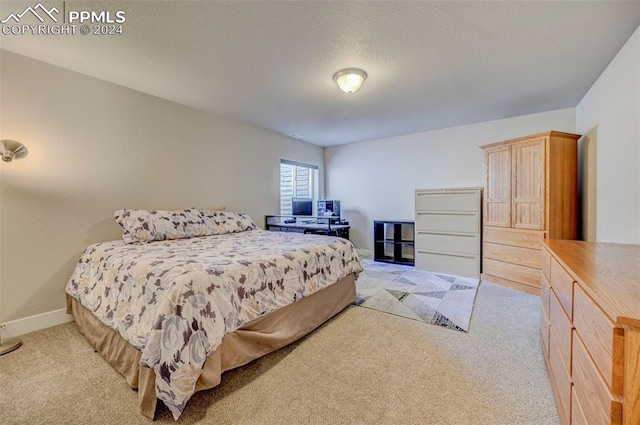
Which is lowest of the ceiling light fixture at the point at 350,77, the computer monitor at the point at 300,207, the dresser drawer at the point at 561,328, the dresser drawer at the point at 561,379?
the dresser drawer at the point at 561,379

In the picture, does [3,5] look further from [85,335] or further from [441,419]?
[441,419]

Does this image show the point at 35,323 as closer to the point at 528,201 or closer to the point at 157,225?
the point at 157,225

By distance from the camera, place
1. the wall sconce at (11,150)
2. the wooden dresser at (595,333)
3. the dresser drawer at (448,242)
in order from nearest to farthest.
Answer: the wooden dresser at (595,333) → the wall sconce at (11,150) → the dresser drawer at (448,242)

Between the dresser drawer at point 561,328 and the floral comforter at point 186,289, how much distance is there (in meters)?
1.52

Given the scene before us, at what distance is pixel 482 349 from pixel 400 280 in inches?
66.7

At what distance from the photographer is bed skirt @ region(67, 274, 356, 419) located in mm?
1431

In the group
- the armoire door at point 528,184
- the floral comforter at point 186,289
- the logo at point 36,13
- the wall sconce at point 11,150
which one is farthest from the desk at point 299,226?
the logo at point 36,13

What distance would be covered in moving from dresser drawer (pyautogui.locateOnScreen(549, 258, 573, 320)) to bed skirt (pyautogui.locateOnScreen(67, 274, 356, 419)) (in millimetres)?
1592

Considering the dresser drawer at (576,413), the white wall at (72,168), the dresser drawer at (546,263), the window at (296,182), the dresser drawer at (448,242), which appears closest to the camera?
the dresser drawer at (576,413)

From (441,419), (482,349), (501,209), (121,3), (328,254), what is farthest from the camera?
(501,209)

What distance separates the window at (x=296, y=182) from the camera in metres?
5.00

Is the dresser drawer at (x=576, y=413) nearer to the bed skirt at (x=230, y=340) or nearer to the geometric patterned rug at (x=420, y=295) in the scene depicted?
the geometric patterned rug at (x=420, y=295)

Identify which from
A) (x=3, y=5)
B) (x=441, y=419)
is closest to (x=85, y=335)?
(x=3, y=5)

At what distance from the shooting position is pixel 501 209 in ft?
11.3
